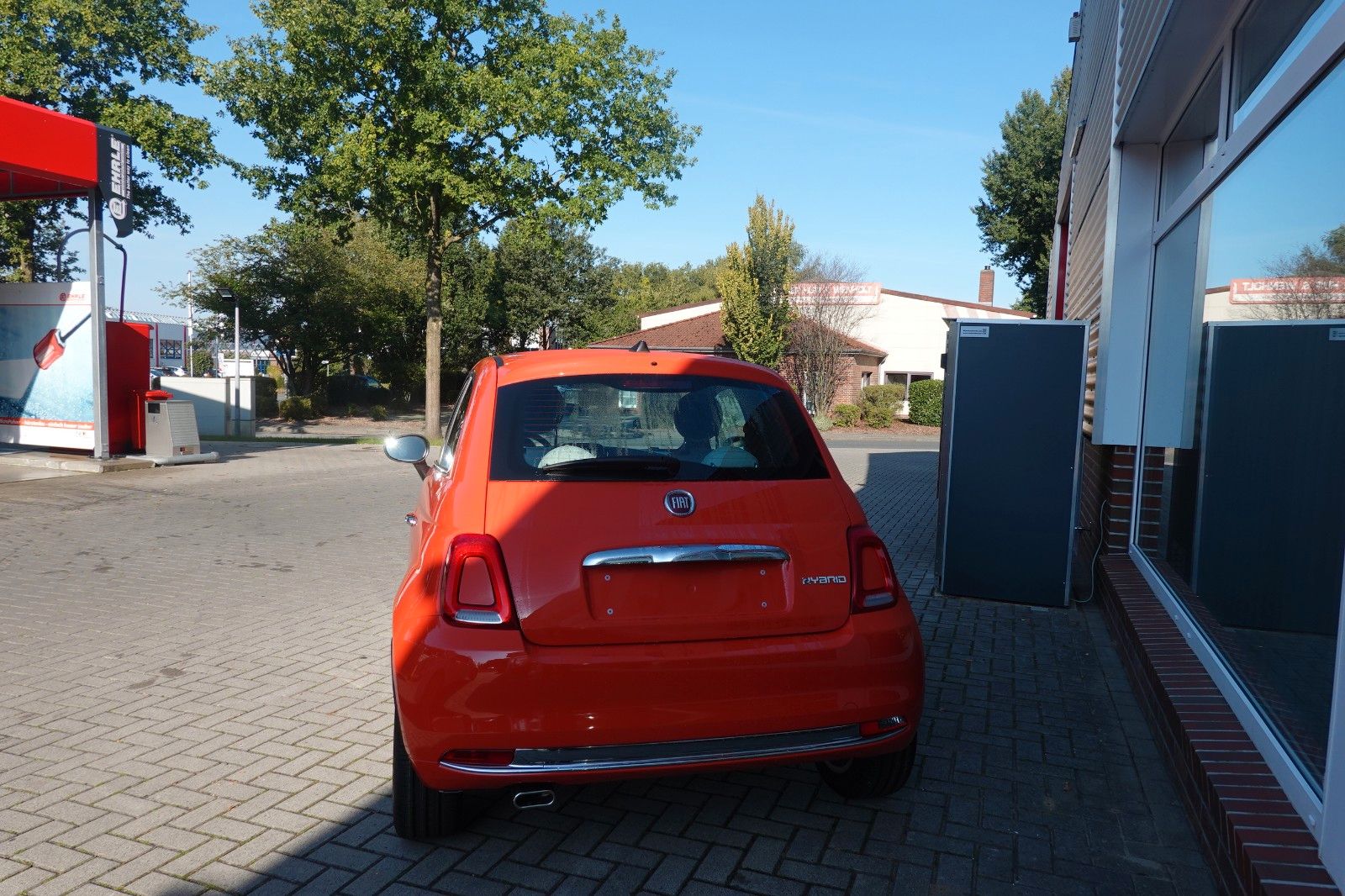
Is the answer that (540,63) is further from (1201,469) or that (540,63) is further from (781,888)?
(781,888)

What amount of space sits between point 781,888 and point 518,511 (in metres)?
1.41

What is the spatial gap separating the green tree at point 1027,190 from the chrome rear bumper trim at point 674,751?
40.1 m

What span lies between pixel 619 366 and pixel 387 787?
1826mm

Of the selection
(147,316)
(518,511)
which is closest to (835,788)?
(518,511)

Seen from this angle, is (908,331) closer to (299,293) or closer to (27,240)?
(299,293)

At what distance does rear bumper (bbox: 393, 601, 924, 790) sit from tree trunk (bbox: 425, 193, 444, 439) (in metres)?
22.6

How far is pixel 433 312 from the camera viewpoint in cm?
2592

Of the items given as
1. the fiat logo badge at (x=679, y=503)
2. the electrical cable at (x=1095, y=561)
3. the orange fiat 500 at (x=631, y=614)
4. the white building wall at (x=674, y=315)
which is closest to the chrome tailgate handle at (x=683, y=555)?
the orange fiat 500 at (x=631, y=614)

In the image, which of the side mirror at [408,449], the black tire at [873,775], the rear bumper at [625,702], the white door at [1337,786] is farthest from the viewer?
the side mirror at [408,449]

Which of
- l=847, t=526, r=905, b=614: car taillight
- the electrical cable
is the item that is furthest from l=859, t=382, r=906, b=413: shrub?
l=847, t=526, r=905, b=614: car taillight

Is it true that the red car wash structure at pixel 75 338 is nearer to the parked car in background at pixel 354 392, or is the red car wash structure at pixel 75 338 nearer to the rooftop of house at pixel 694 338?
the parked car in background at pixel 354 392

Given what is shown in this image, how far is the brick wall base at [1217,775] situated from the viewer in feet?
8.66

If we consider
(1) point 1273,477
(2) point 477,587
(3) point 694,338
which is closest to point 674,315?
(3) point 694,338

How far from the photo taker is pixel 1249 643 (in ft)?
13.0
